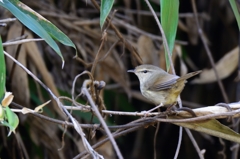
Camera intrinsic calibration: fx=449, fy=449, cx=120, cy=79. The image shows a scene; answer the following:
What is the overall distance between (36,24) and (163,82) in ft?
2.32

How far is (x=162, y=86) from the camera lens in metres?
1.93

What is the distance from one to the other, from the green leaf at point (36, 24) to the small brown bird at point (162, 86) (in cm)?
53

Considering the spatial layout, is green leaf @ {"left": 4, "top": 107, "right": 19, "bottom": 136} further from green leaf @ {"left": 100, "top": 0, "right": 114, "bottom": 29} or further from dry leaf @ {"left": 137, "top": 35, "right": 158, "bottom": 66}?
dry leaf @ {"left": 137, "top": 35, "right": 158, "bottom": 66}

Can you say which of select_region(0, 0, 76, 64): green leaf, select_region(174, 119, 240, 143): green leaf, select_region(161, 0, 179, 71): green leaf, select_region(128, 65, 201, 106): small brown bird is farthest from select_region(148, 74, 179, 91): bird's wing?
select_region(0, 0, 76, 64): green leaf

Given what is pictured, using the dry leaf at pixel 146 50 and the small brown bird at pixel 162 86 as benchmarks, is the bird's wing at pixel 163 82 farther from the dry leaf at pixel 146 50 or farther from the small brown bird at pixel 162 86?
the dry leaf at pixel 146 50

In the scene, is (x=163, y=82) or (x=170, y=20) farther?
(x=163, y=82)

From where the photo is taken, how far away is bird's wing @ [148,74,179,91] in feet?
6.10

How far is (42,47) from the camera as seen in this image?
106 inches

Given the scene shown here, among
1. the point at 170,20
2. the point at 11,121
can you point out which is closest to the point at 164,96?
the point at 170,20

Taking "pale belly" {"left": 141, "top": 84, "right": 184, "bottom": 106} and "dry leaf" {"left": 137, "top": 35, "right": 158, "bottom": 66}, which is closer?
"pale belly" {"left": 141, "top": 84, "right": 184, "bottom": 106}

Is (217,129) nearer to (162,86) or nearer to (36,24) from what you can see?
(162,86)

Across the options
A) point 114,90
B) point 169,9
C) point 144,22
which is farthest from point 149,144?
point 169,9

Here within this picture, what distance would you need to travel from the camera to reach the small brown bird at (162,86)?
184 cm

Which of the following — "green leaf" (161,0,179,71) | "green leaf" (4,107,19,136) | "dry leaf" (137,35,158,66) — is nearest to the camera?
"green leaf" (4,107,19,136)
